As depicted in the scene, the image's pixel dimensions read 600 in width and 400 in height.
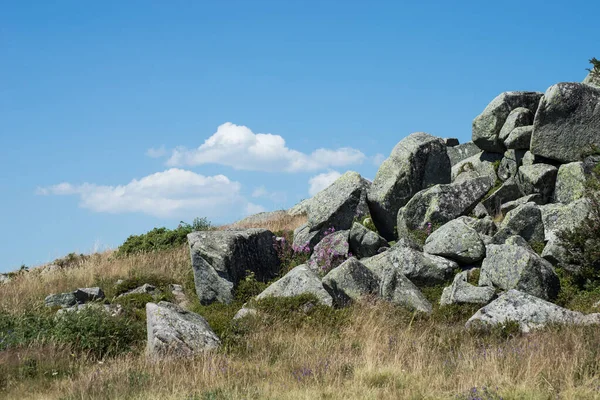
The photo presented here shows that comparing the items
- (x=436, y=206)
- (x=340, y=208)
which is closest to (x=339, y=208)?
(x=340, y=208)

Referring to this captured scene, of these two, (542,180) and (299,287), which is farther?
(542,180)

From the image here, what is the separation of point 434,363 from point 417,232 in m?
10.0

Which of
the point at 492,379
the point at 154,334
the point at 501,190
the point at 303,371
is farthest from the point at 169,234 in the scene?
the point at 492,379

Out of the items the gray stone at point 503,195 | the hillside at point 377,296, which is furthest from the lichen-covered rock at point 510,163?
the gray stone at point 503,195

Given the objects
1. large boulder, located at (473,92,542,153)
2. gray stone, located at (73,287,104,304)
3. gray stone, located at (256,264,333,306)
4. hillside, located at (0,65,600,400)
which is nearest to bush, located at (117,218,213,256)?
hillside, located at (0,65,600,400)

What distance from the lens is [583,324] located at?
1325 cm

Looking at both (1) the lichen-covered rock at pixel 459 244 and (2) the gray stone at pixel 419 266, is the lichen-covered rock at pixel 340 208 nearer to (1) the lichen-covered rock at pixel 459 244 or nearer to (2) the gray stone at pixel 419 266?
(2) the gray stone at pixel 419 266

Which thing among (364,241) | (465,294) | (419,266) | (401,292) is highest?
(364,241)

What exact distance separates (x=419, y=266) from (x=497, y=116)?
11.4 metres

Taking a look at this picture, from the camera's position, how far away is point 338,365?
441 inches

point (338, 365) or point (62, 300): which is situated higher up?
point (62, 300)

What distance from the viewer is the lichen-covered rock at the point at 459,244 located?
61.7 feet

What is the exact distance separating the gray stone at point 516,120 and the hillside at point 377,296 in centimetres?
19

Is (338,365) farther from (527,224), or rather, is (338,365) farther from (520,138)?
(520,138)
